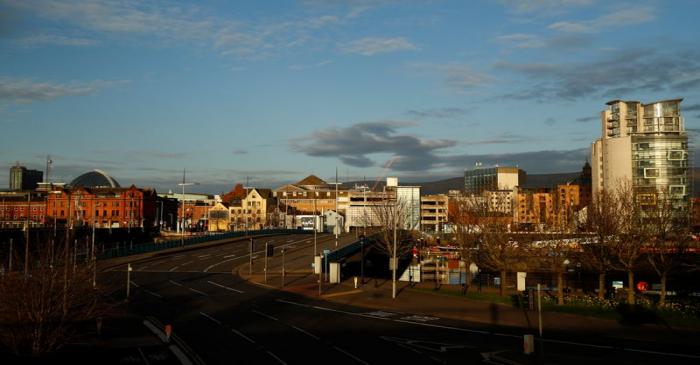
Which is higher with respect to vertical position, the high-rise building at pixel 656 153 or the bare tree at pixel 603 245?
the high-rise building at pixel 656 153

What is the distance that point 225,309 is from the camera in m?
41.2

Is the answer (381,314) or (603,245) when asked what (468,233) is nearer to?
(603,245)

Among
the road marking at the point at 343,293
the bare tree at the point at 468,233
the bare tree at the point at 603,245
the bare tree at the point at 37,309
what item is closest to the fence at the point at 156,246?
the road marking at the point at 343,293

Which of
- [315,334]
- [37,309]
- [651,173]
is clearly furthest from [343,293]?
[651,173]

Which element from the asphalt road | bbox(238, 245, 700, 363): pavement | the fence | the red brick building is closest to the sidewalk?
bbox(238, 245, 700, 363): pavement

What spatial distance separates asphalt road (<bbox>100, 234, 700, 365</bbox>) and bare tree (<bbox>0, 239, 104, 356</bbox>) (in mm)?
5624

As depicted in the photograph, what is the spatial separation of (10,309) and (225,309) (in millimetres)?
17372

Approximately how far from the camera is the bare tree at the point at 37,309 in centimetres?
2502

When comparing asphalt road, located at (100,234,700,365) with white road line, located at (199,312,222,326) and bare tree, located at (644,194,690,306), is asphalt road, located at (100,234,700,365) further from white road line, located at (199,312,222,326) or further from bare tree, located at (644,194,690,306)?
bare tree, located at (644,194,690,306)

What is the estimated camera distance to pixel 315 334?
32.2 meters

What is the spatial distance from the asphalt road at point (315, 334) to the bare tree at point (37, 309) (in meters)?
5.62

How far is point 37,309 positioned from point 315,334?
12824 mm

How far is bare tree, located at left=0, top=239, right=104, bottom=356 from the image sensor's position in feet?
82.1

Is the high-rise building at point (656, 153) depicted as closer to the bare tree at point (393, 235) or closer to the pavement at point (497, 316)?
the bare tree at point (393, 235)
